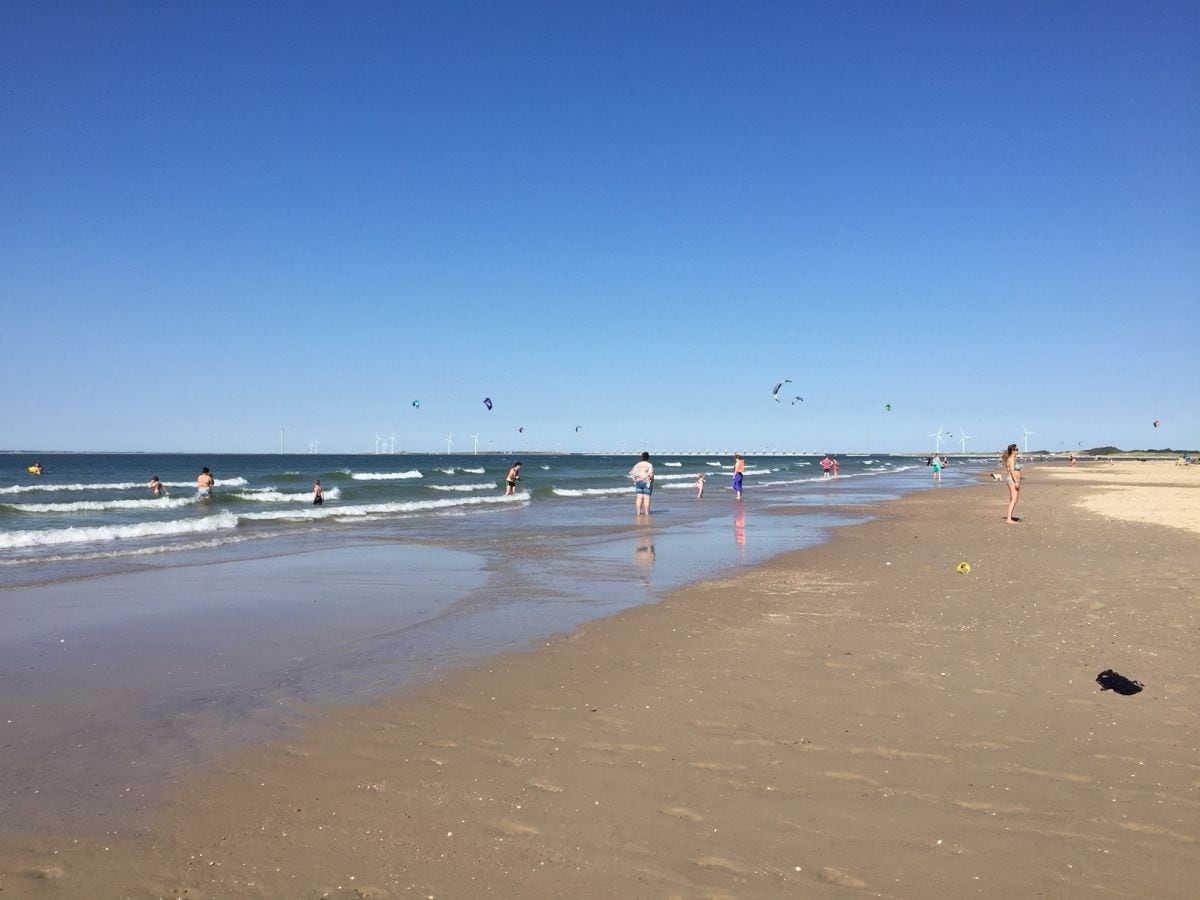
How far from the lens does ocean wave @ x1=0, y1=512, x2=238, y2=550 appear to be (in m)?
18.5

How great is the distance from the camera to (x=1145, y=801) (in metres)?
4.15

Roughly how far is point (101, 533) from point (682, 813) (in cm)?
2041

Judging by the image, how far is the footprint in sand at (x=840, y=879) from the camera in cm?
344

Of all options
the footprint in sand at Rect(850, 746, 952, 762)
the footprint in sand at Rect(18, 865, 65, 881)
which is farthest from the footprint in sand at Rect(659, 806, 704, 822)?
the footprint in sand at Rect(18, 865, 65, 881)

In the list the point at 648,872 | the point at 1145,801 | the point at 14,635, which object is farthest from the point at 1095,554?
the point at 14,635

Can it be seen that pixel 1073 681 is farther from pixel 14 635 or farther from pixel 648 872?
pixel 14 635

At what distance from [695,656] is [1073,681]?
3044 mm

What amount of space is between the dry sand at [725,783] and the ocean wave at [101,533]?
16173 mm

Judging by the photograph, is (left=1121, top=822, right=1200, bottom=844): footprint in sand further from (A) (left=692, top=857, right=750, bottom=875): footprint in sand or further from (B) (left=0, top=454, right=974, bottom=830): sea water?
(B) (left=0, top=454, right=974, bottom=830): sea water

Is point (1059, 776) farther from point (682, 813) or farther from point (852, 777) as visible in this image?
point (682, 813)

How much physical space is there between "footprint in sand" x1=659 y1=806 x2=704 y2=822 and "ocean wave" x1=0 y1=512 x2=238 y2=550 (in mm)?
18813

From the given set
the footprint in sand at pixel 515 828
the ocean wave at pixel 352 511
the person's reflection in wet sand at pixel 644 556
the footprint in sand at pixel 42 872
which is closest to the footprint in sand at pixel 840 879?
the footprint in sand at pixel 515 828

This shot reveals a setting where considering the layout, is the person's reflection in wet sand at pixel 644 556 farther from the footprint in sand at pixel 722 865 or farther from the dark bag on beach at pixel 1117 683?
the footprint in sand at pixel 722 865

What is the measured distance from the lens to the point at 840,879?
137 inches
